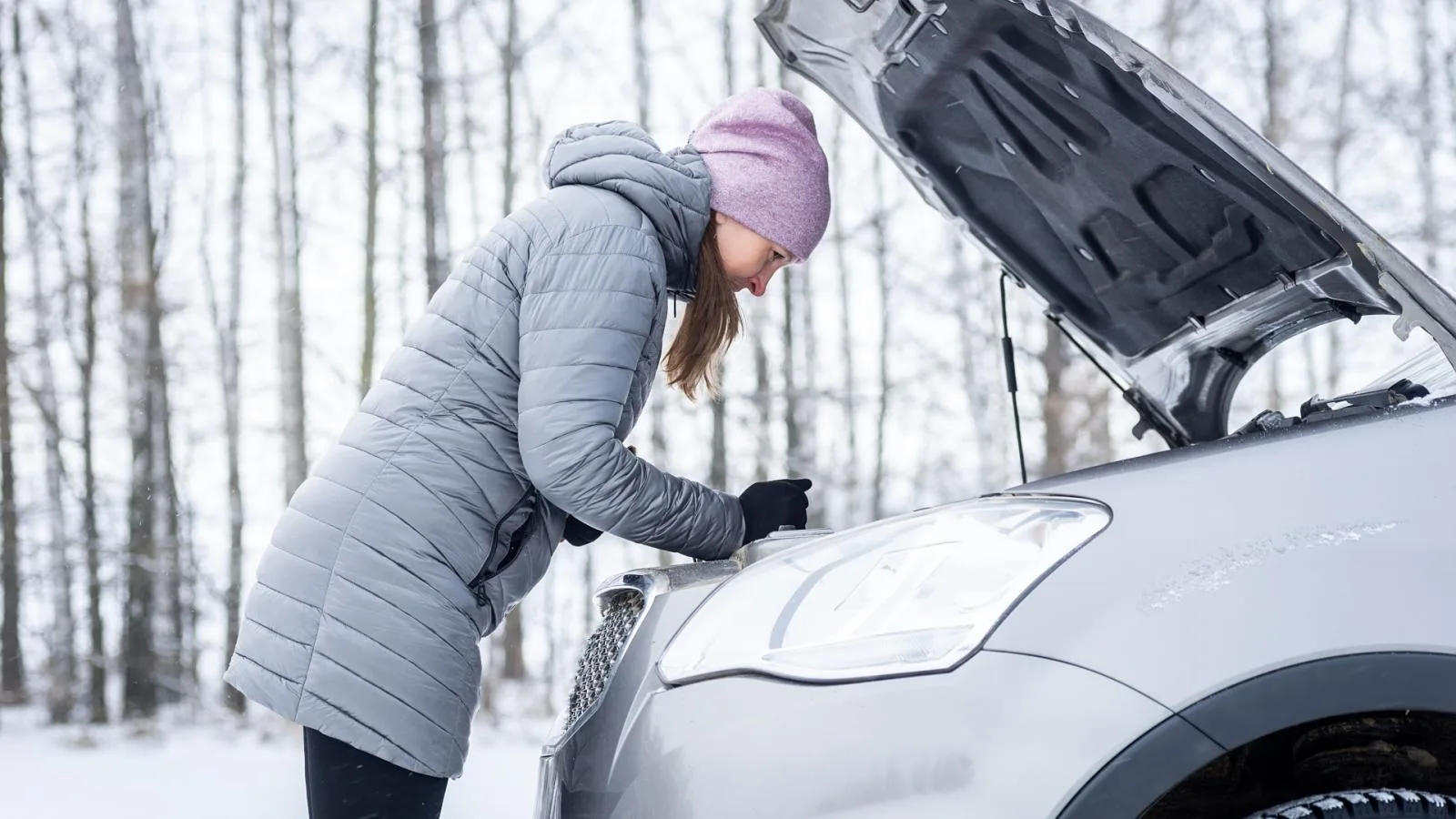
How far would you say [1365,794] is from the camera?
1.26 m

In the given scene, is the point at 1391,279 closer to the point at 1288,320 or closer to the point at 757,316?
the point at 1288,320

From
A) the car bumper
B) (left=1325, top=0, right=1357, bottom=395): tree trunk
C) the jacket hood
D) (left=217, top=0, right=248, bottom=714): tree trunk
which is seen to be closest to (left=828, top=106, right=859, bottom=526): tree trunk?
(left=1325, top=0, right=1357, bottom=395): tree trunk

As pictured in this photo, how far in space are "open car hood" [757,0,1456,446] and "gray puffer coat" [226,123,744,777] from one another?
2.11 ft

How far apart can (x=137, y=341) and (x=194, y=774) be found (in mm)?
5766

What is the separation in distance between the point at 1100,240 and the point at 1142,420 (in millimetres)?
614

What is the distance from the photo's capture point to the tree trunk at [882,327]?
12414mm

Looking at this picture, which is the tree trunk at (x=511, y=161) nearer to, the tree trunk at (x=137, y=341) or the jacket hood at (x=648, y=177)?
the tree trunk at (x=137, y=341)

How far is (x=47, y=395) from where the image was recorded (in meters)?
11.1

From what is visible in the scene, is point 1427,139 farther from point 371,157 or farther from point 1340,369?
point 371,157

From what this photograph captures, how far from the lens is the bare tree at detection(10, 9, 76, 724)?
34.7 feet

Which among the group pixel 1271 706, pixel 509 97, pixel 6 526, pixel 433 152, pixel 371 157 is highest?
pixel 509 97

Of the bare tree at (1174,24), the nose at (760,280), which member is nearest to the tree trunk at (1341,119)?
the bare tree at (1174,24)

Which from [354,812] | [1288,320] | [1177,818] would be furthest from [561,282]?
[1288,320]

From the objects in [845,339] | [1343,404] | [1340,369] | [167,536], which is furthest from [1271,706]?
[845,339]
